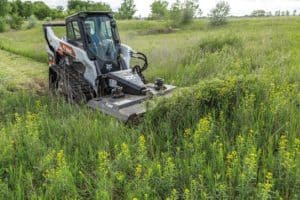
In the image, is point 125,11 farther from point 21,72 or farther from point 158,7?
point 21,72

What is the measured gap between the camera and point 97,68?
23.4 feet

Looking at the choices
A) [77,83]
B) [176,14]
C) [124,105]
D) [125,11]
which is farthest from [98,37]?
[125,11]

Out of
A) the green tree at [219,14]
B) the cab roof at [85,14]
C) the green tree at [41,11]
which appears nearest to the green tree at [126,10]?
the green tree at [41,11]

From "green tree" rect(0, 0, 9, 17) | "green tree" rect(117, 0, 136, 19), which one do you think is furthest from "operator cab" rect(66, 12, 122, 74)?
"green tree" rect(117, 0, 136, 19)

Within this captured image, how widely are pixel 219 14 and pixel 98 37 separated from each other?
34.5 meters

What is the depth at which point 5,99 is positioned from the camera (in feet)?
Answer: 23.4

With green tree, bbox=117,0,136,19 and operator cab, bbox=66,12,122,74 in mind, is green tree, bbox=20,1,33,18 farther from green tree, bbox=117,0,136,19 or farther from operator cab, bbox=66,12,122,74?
operator cab, bbox=66,12,122,74

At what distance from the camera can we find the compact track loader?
6.60 meters

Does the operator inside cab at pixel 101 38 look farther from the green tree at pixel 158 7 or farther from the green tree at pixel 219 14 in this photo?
the green tree at pixel 158 7

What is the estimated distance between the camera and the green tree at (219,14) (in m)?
39.8

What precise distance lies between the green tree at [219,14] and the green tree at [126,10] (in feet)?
91.7

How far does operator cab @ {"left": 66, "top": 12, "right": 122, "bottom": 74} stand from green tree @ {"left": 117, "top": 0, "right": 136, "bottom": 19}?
5929 cm

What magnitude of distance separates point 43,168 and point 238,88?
2.70 metres

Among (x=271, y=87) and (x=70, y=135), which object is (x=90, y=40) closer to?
(x=70, y=135)
